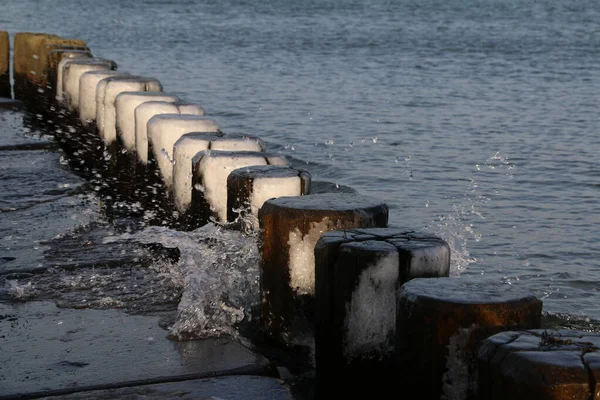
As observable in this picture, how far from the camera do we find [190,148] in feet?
20.4

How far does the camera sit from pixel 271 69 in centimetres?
2503

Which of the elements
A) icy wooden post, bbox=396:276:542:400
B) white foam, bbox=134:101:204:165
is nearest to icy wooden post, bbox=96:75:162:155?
white foam, bbox=134:101:204:165

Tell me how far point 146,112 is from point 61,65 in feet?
14.1

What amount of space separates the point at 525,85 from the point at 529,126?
Result: 648 centimetres

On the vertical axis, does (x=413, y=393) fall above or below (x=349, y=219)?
below

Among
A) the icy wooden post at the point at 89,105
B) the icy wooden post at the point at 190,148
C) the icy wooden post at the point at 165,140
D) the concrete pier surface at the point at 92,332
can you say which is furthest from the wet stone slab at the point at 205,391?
the icy wooden post at the point at 89,105

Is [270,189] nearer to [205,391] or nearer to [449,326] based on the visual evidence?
[205,391]

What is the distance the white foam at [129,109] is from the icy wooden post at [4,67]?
251 inches

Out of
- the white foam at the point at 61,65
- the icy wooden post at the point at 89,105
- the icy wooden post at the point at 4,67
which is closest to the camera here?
the icy wooden post at the point at 89,105

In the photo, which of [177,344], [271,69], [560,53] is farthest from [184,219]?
[560,53]

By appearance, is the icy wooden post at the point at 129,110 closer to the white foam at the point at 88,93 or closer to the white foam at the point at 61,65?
the white foam at the point at 88,93

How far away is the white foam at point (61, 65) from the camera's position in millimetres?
11562

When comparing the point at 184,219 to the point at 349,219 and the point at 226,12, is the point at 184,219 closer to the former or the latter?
the point at 349,219

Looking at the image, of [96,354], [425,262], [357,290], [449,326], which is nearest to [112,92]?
[96,354]
